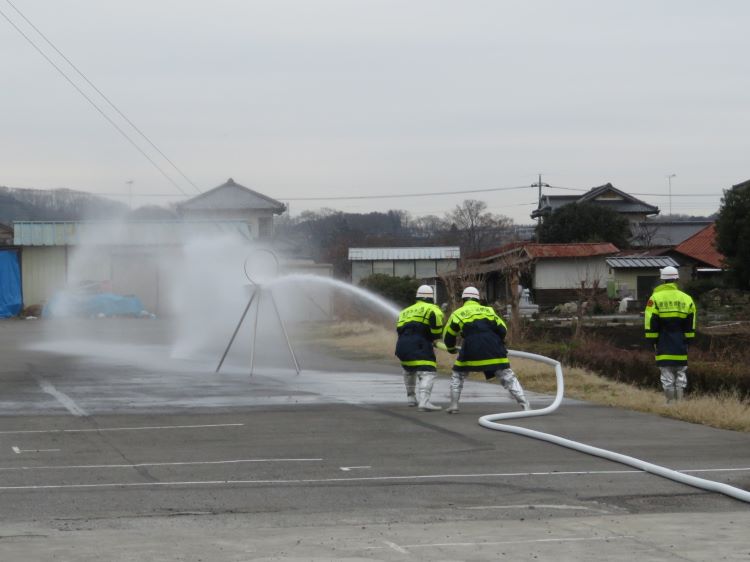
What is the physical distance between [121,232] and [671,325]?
37.4 meters

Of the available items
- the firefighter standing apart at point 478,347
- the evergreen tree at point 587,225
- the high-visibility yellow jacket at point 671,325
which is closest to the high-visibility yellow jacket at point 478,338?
the firefighter standing apart at point 478,347

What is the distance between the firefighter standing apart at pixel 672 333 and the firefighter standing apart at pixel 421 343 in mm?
3108

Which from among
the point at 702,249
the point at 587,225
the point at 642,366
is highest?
the point at 587,225

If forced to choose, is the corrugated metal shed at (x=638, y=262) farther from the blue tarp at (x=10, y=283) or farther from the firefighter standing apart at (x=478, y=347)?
the firefighter standing apart at (x=478, y=347)

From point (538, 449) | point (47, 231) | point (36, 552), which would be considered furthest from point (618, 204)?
point (36, 552)

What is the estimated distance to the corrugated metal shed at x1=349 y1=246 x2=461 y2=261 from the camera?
6712cm

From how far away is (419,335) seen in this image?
16125mm

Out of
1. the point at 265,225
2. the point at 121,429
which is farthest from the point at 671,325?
the point at 265,225

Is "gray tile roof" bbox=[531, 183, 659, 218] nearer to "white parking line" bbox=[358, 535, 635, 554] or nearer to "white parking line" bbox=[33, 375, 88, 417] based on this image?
"white parking line" bbox=[33, 375, 88, 417]

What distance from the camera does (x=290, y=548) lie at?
7203 mm

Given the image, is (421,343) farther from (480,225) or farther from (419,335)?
(480,225)

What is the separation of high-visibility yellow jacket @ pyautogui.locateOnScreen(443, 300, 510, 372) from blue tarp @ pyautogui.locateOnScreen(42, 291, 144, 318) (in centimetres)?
4038

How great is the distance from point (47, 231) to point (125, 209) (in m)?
18.0

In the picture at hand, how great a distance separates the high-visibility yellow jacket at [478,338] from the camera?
49.9ft
